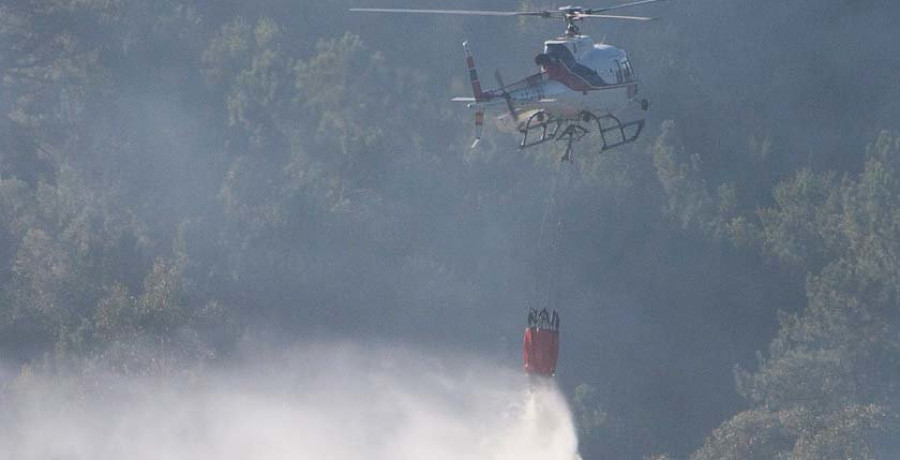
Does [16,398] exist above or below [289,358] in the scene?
below

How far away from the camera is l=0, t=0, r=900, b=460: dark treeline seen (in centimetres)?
5684

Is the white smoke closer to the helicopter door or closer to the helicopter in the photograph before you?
the helicopter door

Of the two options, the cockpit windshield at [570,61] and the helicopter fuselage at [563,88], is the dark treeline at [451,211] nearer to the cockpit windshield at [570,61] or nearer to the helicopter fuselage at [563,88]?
the helicopter fuselage at [563,88]

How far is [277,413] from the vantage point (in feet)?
181

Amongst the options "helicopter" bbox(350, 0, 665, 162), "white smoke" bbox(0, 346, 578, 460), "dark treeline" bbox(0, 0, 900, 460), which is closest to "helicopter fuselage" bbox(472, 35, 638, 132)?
"helicopter" bbox(350, 0, 665, 162)

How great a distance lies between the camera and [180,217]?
61.7 meters

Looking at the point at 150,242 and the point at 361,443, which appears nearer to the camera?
the point at 361,443

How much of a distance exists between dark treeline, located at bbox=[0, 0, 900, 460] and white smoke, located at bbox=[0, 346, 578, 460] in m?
1.27

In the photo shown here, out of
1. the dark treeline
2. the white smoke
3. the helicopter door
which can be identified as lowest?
the helicopter door

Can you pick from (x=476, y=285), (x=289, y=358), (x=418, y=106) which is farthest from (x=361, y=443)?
(x=418, y=106)

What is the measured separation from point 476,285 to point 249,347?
888 cm

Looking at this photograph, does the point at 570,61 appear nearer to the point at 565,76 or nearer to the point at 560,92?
the point at 565,76

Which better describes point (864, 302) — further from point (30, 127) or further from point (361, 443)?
point (30, 127)

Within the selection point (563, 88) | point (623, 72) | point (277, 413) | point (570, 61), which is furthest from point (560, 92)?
point (277, 413)
